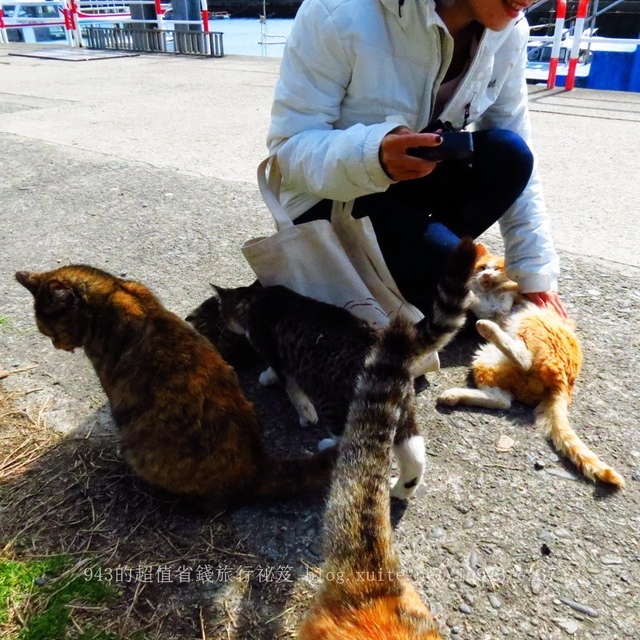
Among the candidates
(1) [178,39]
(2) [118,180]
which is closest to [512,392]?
(2) [118,180]

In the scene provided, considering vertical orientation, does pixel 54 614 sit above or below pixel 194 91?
below

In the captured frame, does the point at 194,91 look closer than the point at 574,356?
No

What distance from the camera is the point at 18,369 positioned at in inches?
106

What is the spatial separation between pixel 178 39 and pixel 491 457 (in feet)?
45.6

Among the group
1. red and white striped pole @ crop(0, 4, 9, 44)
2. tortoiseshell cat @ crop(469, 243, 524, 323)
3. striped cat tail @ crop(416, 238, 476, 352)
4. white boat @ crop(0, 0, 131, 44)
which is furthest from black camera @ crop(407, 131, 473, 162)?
red and white striped pole @ crop(0, 4, 9, 44)

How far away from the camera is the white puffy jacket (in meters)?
2.04

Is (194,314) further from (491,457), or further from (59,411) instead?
(491,457)

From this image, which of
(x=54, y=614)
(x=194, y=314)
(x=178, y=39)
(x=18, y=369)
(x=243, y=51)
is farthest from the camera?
(x=243, y=51)

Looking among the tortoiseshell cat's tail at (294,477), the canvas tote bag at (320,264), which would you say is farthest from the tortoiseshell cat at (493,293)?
the tortoiseshell cat's tail at (294,477)

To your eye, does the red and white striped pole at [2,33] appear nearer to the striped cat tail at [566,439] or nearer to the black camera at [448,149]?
the black camera at [448,149]

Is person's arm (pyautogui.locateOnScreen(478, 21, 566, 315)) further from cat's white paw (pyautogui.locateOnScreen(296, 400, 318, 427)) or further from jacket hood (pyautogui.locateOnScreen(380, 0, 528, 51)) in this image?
cat's white paw (pyautogui.locateOnScreen(296, 400, 318, 427))

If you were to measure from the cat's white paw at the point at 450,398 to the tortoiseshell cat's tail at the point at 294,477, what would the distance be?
26.8 inches

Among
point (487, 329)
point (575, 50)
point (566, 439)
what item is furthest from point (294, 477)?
point (575, 50)

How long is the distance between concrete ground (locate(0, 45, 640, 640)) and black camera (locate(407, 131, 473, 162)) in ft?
3.58
